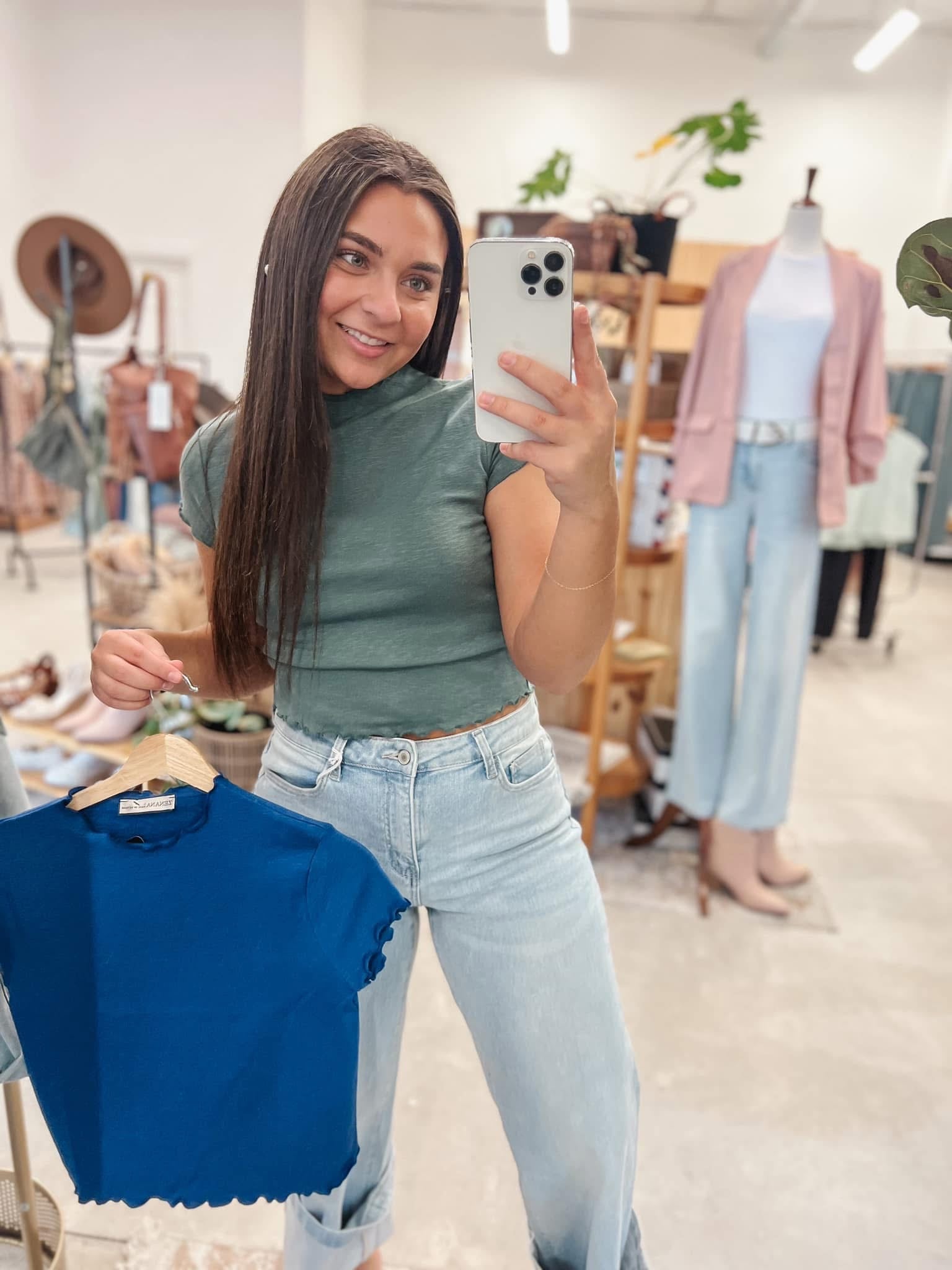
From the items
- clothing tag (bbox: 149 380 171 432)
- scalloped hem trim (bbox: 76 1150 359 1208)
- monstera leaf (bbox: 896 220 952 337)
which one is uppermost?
monstera leaf (bbox: 896 220 952 337)

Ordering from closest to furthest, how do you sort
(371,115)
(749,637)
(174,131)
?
(749,637)
(174,131)
(371,115)

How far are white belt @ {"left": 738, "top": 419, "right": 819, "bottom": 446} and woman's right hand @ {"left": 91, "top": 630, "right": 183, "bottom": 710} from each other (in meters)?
1.87

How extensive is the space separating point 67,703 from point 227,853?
2.26 m

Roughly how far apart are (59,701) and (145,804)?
7.49 feet

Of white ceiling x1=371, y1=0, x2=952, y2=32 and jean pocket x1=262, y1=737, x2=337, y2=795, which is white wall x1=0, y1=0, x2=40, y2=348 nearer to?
white ceiling x1=371, y1=0, x2=952, y2=32

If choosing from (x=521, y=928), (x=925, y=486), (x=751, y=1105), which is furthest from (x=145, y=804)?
(x=925, y=486)

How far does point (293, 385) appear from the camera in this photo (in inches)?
36.5

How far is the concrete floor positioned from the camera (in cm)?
159

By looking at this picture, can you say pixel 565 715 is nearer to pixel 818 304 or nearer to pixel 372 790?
pixel 818 304

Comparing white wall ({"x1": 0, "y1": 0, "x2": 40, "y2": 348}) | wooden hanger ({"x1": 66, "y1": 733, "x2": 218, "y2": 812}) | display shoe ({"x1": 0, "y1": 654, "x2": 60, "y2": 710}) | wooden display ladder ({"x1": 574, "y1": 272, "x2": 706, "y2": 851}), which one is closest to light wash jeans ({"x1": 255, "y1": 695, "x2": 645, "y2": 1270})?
wooden hanger ({"x1": 66, "y1": 733, "x2": 218, "y2": 812})

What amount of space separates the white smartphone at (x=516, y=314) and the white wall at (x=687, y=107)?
7497mm

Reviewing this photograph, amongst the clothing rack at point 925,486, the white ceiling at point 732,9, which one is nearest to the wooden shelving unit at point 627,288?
the clothing rack at point 925,486

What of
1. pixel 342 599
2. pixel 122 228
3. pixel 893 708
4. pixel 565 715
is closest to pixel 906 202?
pixel 893 708

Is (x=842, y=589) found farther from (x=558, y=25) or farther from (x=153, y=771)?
(x=153, y=771)
